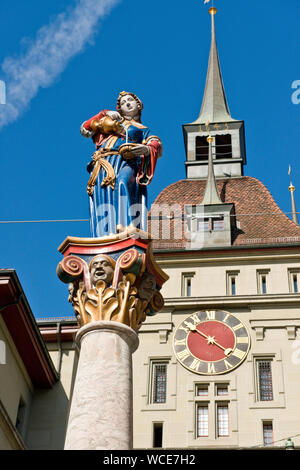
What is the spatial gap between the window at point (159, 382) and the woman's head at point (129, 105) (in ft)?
64.5

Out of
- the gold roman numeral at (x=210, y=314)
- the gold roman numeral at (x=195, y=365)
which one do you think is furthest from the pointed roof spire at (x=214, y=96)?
the gold roman numeral at (x=195, y=365)

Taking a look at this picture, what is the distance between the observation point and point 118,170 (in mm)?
12906

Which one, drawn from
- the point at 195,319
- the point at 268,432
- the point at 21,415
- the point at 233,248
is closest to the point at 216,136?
the point at 233,248

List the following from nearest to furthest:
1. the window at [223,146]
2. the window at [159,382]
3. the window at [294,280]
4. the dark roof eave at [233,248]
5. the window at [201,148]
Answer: the window at [159,382] < the window at [294,280] < the dark roof eave at [233,248] < the window at [201,148] < the window at [223,146]

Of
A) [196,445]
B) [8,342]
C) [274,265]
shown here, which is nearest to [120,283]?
[8,342]

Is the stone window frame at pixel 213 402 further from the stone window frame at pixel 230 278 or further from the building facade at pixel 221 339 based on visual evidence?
the stone window frame at pixel 230 278

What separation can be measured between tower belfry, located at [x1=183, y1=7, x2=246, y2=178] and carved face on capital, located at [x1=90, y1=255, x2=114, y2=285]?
36930mm

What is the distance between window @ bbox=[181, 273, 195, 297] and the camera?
1391 inches

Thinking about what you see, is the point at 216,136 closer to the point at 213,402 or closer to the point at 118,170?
the point at 213,402

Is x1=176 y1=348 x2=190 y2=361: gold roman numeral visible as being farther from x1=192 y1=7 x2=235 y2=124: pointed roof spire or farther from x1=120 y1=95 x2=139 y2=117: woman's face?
x1=192 y1=7 x2=235 y2=124: pointed roof spire

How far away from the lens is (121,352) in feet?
34.9

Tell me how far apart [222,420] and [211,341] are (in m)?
3.03

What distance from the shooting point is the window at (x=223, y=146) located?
51.8 metres

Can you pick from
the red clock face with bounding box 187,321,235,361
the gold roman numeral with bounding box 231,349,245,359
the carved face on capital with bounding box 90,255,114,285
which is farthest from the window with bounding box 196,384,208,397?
the carved face on capital with bounding box 90,255,114,285
